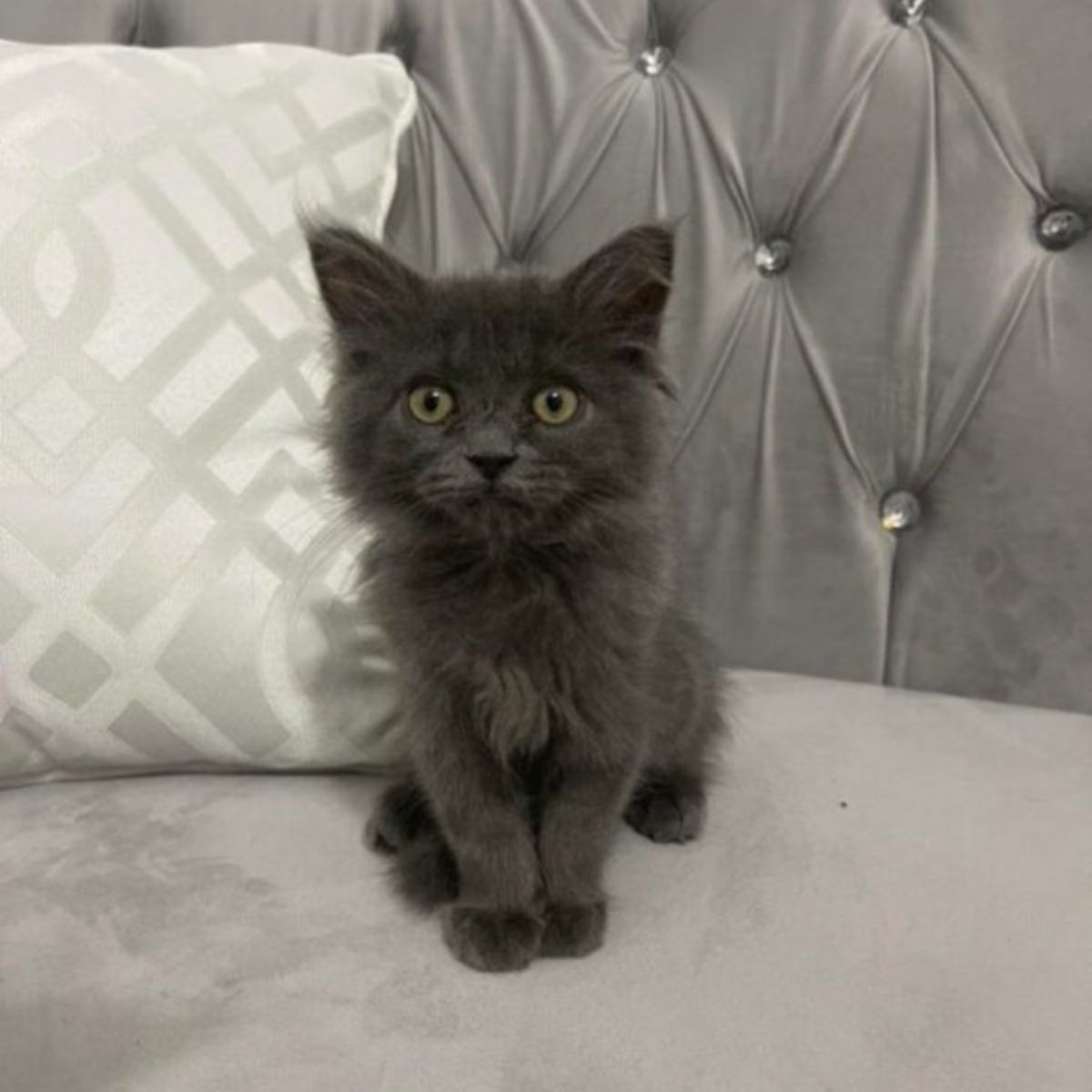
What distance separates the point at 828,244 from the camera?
1.22 m

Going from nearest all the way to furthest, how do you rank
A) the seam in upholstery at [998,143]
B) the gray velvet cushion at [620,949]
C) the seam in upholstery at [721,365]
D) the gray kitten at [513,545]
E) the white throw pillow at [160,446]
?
the gray velvet cushion at [620,949] → the gray kitten at [513,545] → the white throw pillow at [160,446] → the seam in upholstery at [998,143] → the seam in upholstery at [721,365]

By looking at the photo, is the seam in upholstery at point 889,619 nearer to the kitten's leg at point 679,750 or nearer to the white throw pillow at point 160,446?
the kitten's leg at point 679,750

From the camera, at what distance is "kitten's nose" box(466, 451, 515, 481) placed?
0.80 metres

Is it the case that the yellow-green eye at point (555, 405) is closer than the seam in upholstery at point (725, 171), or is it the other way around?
the yellow-green eye at point (555, 405)

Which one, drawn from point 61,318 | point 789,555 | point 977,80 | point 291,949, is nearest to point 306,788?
point 291,949

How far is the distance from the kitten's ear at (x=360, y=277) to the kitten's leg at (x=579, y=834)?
438 millimetres

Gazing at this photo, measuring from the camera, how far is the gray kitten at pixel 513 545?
2.76ft

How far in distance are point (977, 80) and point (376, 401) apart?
2.56ft

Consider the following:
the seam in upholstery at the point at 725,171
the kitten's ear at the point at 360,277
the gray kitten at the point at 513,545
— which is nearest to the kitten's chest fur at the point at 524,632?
the gray kitten at the point at 513,545

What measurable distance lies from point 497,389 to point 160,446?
0.39 metres

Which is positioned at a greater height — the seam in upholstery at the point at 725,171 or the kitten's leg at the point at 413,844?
the seam in upholstery at the point at 725,171

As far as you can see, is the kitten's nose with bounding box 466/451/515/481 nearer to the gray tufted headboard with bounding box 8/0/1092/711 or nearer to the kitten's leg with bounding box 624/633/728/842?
the kitten's leg with bounding box 624/633/728/842

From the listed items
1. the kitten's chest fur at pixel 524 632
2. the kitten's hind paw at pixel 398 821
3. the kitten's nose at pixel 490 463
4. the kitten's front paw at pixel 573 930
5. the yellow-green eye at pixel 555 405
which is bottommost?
the kitten's hind paw at pixel 398 821

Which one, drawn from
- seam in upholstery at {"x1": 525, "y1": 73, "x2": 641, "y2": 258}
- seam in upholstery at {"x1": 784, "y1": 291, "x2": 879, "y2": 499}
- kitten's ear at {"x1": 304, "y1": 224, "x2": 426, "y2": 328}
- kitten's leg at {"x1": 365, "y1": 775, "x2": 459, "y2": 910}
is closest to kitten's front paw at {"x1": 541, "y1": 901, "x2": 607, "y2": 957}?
kitten's leg at {"x1": 365, "y1": 775, "x2": 459, "y2": 910}
